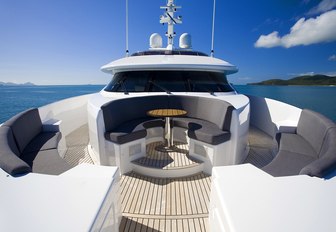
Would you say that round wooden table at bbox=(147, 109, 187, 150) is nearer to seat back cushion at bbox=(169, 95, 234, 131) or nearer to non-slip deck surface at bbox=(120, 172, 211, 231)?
seat back cushion at bbox=(169, 95, 234, 131)

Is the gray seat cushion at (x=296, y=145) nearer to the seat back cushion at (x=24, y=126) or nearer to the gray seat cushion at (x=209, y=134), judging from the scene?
the gray seat cushion at (x=209, y=134)

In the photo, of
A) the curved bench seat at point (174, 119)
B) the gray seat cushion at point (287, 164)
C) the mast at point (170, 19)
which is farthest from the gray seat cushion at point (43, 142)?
the mast at point (170, 19)

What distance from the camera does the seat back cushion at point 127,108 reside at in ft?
11.4

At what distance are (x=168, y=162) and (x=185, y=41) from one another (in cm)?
534

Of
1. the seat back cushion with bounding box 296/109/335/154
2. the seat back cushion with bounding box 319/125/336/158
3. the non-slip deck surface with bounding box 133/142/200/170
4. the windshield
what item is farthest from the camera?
the windshield

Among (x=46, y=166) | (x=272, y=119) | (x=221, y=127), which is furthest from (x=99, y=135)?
(x=272, y=119)

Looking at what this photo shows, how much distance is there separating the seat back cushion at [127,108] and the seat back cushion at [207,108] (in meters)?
0.36

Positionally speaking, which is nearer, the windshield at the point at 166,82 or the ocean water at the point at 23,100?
the windshield at the point at 166,82

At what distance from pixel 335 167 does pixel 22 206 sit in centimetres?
277

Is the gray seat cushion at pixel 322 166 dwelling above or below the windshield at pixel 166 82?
below

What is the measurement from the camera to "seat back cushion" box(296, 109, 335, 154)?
2619 millimetres

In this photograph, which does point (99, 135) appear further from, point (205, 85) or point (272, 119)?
point (272, 119)

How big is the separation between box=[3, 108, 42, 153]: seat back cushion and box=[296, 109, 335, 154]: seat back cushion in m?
4.38

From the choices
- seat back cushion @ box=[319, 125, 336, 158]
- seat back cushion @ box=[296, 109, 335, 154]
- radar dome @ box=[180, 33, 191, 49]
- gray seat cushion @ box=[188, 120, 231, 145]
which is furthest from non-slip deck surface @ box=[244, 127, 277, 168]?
radar dome @ box=[180, 33, 191, 49]
